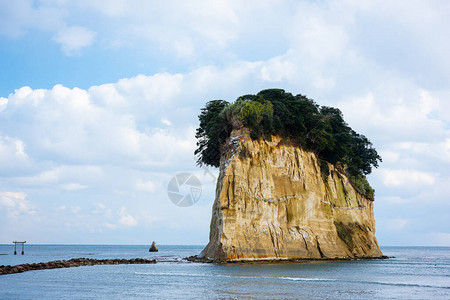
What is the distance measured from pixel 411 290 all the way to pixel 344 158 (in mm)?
35293

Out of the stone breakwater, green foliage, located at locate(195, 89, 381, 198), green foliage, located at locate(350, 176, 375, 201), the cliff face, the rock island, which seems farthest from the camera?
green foliage, located at locate(350, 176, 375, 201)

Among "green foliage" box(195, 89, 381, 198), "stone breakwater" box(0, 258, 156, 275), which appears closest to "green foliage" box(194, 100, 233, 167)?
"green foliage" box(195, 89, 381, 198)

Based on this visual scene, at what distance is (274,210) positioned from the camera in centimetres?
5066

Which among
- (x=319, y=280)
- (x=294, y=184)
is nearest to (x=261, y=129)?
(x=294, y=184)

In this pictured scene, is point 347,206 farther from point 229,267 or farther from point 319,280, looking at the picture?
point 319,280

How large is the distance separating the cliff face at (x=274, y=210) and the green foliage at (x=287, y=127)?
1.48m

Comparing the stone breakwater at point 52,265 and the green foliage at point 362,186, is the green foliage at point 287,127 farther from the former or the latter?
the stone breakwater at point 52,265

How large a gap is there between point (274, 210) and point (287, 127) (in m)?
10.3

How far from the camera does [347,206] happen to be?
61.2m

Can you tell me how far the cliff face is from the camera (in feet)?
155

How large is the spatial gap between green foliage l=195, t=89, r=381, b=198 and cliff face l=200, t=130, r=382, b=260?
4.85 ft

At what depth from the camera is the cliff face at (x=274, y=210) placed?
47.2 meters

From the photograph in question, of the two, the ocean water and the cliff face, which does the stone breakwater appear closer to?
the ocean water

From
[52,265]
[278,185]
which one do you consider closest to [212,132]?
[278,185]
